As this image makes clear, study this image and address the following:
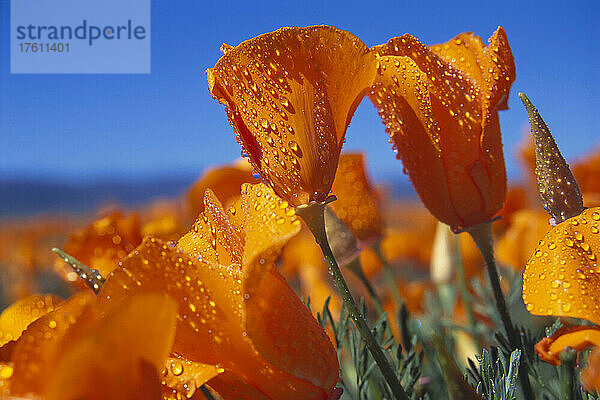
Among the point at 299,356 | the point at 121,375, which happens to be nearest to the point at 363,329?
the point at 299,356

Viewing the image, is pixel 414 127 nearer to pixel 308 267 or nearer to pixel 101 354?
pixel 101 354

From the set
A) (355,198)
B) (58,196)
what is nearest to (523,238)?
(355,198)

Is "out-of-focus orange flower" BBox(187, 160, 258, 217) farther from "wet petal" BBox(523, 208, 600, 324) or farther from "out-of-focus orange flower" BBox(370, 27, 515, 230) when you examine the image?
"wet petal" BBox(523, 208, 600, 324)

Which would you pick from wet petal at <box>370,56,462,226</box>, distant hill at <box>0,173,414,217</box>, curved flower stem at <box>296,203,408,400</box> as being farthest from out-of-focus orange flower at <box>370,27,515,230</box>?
distant hill at <box>0,173,414,217</box>

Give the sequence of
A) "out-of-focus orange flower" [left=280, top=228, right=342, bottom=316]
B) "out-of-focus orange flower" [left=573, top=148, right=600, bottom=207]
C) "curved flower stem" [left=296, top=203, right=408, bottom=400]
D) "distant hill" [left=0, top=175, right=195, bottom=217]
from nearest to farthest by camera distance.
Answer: "curved flower stem" [left=296, top=203, right=408, bottom=400] → "out-of-focus orange flower" [left=280, top=228, right=342, bottom=316] → "out-of-focus orange flower" [left=573, top=148, right=600, bottom=207] → "distant hill" [left=0, top=175, right=195, bottom=217]

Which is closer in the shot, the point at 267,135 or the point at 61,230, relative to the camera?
the point at 267,135

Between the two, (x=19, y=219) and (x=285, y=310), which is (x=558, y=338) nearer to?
(x=285, y=310)
